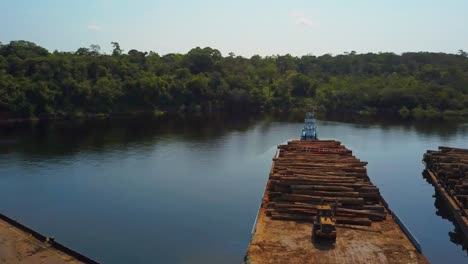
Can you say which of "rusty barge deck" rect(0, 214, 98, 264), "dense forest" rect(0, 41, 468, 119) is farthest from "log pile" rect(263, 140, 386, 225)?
"dense forest" rect(0, 41, 468, 119)

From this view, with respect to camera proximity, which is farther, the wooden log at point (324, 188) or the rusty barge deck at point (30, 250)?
the wooden log at point (324, 188)

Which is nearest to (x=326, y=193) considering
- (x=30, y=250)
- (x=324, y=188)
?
Answer: (x=324, y=188)

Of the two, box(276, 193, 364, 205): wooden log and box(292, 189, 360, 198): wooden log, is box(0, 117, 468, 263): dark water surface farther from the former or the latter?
box(292, 189, 360, 198): wooden log

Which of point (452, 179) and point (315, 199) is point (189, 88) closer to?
point (452, 179)

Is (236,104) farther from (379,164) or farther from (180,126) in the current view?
(379,164)

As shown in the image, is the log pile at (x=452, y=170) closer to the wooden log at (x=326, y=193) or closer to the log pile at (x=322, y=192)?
the log pile at (x=322, y=192)

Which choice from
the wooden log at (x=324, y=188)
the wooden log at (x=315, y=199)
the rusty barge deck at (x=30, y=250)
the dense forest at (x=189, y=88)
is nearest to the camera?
the rusty barge deck at (x=30, y=250)

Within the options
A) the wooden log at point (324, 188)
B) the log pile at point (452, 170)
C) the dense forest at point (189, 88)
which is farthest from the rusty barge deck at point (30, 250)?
the dense forest at point (189, 88)
